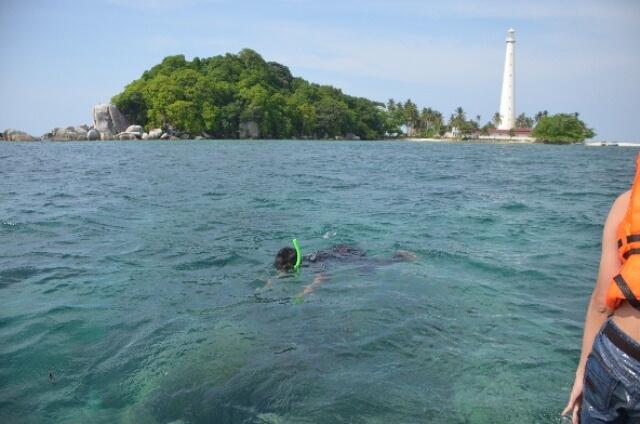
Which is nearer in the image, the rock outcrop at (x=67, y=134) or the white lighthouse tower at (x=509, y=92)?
the rock outcrop at (x=67, y=134)

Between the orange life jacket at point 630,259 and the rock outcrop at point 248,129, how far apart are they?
93029mm

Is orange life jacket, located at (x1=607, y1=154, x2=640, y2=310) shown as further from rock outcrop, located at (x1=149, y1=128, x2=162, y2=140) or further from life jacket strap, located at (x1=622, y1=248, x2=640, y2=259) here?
rock outcrop, located at (x1=149, y1=128, x2=162, y2=140)

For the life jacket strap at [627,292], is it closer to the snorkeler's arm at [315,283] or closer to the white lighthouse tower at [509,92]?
the snorkeler's arm at [315,283]

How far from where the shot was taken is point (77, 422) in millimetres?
4051

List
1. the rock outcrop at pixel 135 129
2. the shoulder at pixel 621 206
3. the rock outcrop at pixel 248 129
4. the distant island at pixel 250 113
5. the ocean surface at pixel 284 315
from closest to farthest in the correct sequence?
the shoulder at pixel 621 206, the ocean surface at pixel 284 315, the rock outcrop at pixel 135 129, the distant island at pixel 250 113, the rock outcrop at pixel 248 129

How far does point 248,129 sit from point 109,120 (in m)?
24.2

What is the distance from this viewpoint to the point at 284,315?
6.39 meters

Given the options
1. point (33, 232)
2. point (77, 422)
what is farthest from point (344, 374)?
point (33, 232)

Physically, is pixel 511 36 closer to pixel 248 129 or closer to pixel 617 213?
pixel 248 129

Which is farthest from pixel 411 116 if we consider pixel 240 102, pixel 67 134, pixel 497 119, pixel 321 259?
pixel 321 259

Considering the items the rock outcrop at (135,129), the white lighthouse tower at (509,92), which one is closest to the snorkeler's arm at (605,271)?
the rock outcrop at (135,129)

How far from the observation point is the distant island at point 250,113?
82.8m

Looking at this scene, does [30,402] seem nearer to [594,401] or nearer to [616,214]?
[594,401]

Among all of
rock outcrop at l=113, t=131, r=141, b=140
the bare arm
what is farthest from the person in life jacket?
rock outcrop at l=113, t=131, r=141, b=140
